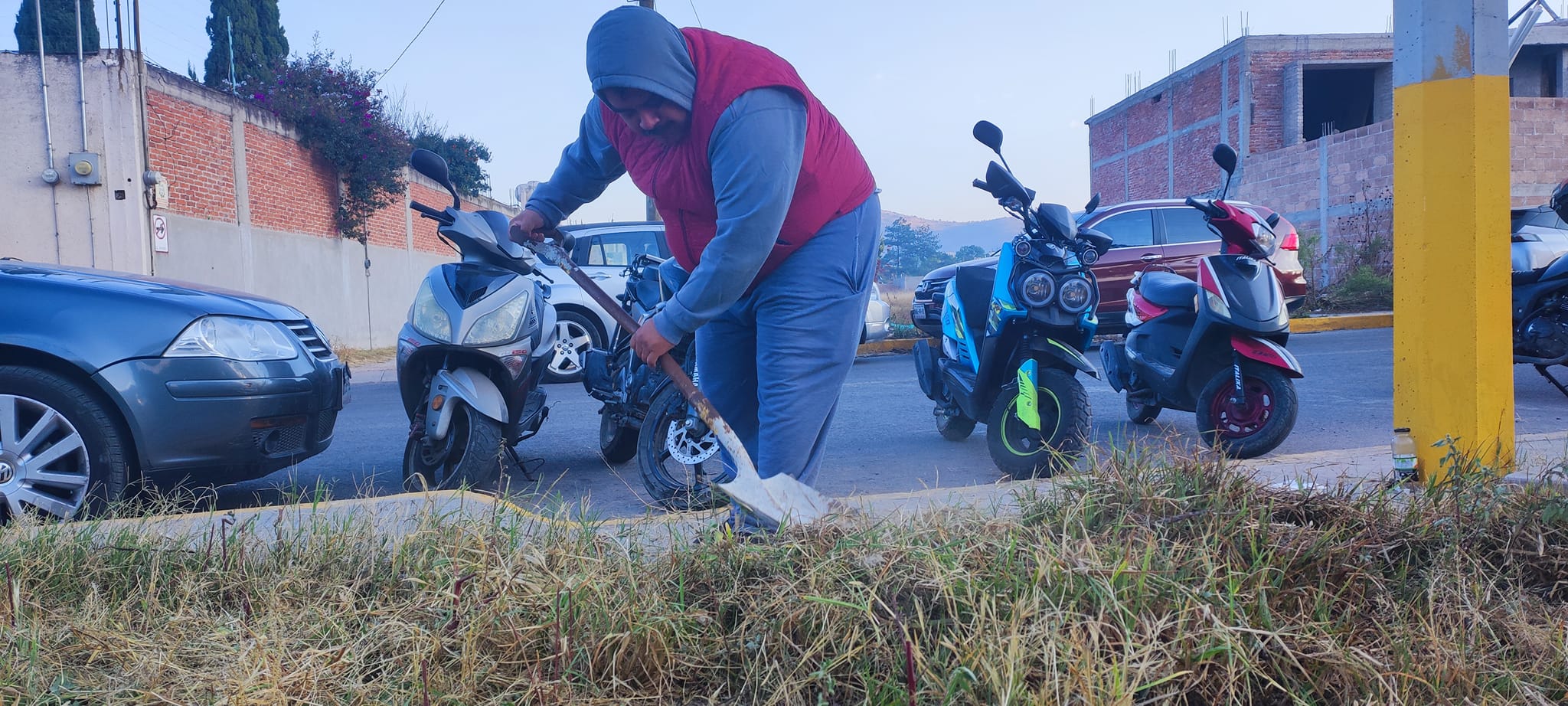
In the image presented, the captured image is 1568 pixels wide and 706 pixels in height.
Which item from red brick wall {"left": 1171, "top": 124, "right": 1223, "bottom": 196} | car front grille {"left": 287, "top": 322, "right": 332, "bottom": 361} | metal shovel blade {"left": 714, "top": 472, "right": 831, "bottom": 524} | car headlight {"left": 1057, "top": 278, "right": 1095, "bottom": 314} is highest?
red brick wall {"left": 1171, "top": 124, "right": 1223, "bottom": 196}

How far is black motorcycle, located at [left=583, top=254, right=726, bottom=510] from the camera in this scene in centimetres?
390

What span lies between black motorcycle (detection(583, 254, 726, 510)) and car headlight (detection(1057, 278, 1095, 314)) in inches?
62.5

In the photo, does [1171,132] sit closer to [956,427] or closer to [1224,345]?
[956,427]

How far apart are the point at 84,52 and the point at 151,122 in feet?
3.22

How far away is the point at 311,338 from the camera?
428cm

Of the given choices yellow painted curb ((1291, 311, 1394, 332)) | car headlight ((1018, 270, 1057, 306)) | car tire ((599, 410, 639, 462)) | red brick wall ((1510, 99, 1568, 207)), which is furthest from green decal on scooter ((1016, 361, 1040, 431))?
red brick wall ((1510, 99, 1568, 207))

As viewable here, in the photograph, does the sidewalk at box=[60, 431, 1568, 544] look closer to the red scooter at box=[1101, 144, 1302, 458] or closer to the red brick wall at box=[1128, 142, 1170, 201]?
the red scooter at box=[1101, 144, 1302, 458]

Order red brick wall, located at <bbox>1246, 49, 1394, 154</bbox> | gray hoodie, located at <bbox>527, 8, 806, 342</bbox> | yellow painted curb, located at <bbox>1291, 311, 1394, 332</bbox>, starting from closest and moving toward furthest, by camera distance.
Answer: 1. gray hoodie, located at <bbox>527, 8, 806, 342</bbox>
2. yellow painted curb, located at <bbox>1291, 311, 1394, 332</bbox>
3. red brick wall, located at <bbox>1246, 49, 1394, 154</bbox>

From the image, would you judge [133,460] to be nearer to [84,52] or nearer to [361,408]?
[361,408]

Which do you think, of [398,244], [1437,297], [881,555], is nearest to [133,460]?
[881,555]

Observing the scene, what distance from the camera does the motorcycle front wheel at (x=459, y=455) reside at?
3.87 metres

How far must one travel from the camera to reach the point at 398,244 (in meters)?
18.4

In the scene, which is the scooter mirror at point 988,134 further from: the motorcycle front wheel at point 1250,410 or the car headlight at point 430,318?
the car headlight at point 430,318

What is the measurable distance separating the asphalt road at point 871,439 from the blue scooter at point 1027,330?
26cm
